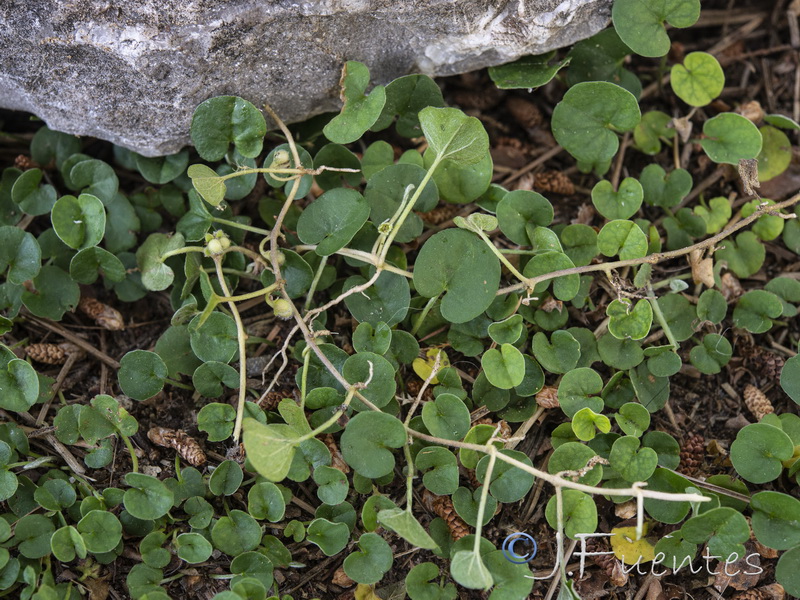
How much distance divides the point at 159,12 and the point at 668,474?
167 centimetres

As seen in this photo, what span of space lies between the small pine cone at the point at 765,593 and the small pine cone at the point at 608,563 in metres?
0.28

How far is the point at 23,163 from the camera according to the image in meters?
2.00

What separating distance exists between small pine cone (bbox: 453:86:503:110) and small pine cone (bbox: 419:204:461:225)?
388 millimetres

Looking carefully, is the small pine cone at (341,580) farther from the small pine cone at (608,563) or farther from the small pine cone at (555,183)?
the small pine cone at (555,183)

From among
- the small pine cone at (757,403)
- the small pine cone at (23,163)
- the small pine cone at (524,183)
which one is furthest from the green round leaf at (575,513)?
the small pine cone at (23,163)

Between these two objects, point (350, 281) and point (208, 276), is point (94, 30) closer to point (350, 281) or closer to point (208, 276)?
point (208, 276)

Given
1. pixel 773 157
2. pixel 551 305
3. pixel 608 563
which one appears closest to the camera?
A: pixel 608 563

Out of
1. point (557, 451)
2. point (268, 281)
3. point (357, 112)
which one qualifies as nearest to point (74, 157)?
point (268, 281)

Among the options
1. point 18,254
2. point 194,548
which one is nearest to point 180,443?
point 194,548

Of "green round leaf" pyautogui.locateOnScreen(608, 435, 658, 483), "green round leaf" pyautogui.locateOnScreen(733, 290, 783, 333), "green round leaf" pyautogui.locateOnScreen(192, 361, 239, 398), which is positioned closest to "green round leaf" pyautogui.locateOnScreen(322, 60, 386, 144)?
"green round leaf" pyautogui.locateOnScreen(192, 361, 239, 398)

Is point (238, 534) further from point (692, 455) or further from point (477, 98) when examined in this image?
point (477, 98)

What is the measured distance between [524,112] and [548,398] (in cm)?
94

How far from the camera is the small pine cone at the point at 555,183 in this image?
2.04 metres

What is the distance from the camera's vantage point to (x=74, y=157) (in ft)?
6.34
